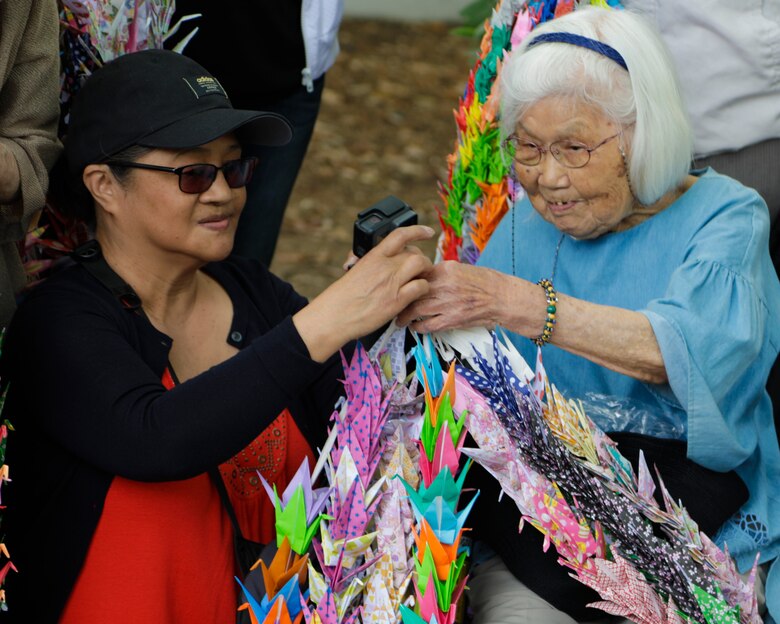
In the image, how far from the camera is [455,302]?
2.36 metres

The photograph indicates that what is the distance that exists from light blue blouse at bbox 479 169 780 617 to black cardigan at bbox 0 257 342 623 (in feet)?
2.47

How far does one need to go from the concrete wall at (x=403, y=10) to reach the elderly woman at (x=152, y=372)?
7.27m

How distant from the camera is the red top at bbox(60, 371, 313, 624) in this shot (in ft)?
7.34

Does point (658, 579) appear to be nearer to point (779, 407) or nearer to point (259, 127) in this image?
point (779, 407)

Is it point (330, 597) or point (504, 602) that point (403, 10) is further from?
point (330, 597)

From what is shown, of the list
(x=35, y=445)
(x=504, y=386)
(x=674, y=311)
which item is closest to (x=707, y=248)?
(x=674, y=311)

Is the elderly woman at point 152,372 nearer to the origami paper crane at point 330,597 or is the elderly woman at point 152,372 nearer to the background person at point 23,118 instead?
the background person at point 23,118

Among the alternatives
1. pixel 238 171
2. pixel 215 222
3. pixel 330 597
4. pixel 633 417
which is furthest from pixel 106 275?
pixel 633 417

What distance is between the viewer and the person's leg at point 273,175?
3527 millimetres

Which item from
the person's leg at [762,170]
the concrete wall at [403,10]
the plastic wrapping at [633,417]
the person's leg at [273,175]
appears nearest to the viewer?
the plastic wrapping at [633,417]

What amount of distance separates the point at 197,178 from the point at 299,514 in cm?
78

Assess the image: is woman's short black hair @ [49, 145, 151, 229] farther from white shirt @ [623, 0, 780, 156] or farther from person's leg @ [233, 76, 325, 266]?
white shirt @ [623, 0, 780, 156]

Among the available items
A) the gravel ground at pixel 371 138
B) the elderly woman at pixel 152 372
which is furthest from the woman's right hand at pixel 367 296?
the gravel ground at pixel 371 138

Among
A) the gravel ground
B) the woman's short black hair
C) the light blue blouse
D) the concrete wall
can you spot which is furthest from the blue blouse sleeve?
the concrete wall
